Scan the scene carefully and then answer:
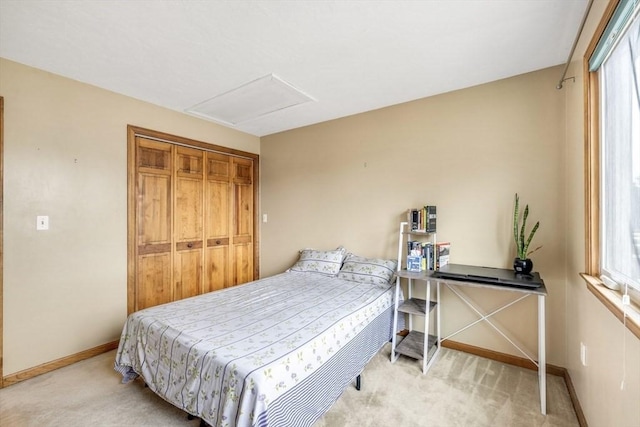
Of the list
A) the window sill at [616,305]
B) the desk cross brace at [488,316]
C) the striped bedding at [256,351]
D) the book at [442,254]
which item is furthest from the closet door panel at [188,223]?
the window sill at [616,305]

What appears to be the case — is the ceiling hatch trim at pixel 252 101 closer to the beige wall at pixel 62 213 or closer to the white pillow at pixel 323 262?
the beige wall at pixel 62 213

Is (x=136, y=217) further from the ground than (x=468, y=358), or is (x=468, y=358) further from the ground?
(x=136, y=217)

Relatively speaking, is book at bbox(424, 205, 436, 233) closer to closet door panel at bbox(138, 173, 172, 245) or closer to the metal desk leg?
the metal desk leg

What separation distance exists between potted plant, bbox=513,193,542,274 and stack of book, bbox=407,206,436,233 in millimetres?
641

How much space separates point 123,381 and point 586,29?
389 cm

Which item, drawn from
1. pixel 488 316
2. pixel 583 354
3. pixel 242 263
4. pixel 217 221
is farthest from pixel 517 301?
pixel 217 221

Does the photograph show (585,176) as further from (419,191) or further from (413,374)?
(413,374)

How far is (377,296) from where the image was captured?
2.45 meters

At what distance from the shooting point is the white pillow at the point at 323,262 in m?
3.17

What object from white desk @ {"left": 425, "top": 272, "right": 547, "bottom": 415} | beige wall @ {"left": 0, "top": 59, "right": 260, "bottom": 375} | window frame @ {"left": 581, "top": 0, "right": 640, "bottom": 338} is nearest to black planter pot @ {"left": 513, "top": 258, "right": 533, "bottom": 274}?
white desk @ {"left": 425, "top": 272, "right": 547, "bottom": 415}

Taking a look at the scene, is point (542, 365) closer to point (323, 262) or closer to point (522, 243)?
point (522, 243)

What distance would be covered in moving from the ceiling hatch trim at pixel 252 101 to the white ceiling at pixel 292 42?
0.30 feet

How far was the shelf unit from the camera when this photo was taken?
234 cm

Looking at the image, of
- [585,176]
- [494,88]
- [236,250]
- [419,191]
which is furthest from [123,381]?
[494,88]
